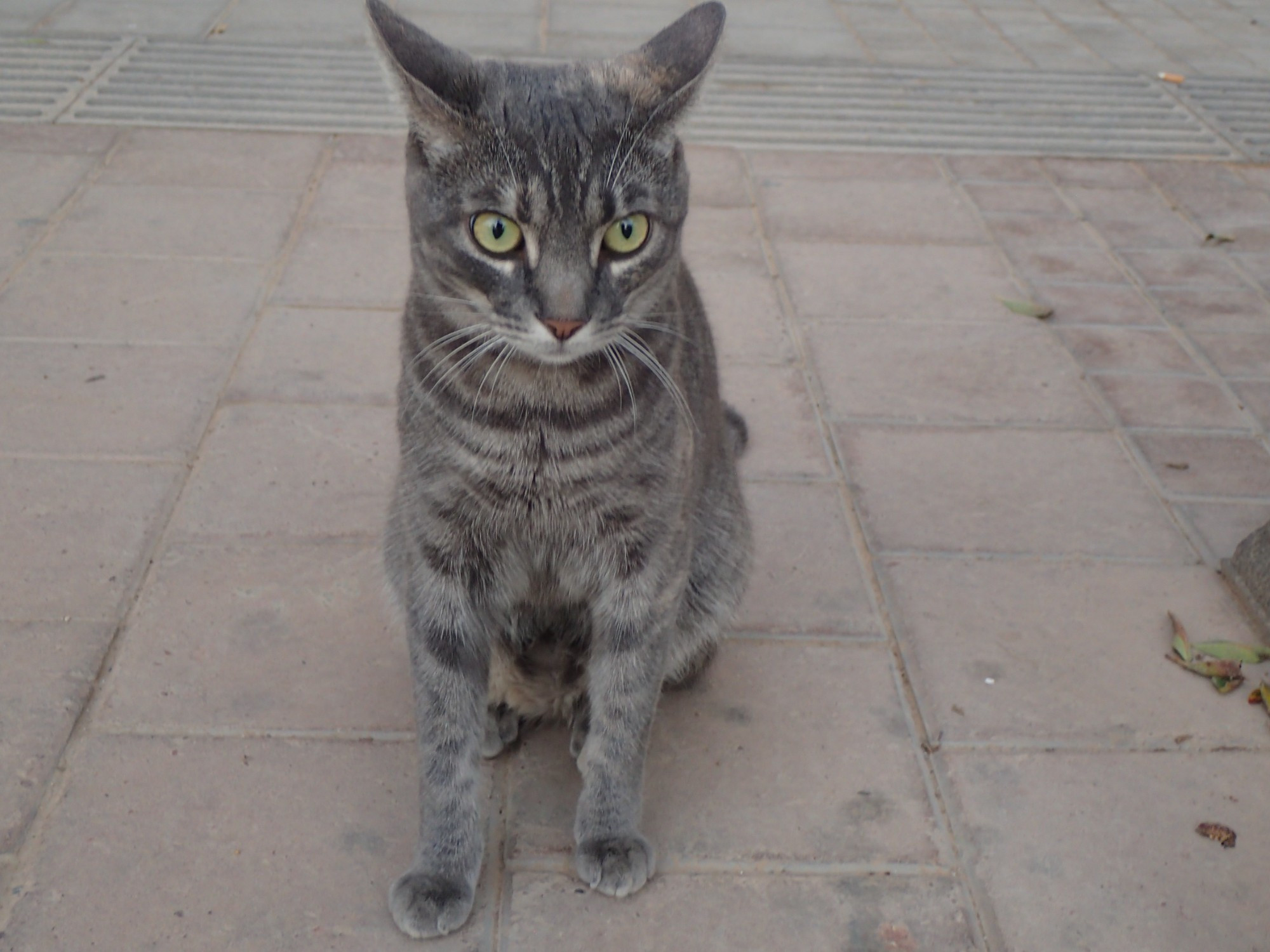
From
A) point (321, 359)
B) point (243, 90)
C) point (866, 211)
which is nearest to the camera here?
point (321, 359)

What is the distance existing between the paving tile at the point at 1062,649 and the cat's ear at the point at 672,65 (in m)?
1.44

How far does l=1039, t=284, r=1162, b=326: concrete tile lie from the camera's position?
4520 millimetres

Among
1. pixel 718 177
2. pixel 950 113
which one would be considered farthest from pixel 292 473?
pixel 950 113

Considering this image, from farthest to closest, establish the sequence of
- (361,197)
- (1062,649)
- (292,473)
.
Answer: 1. (361,197)
2. (292,473)
3. (1062,649)

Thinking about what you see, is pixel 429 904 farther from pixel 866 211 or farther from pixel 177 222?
pixel 866 211

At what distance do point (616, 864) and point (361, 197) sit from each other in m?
3.49

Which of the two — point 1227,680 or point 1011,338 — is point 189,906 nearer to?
point 1227,680

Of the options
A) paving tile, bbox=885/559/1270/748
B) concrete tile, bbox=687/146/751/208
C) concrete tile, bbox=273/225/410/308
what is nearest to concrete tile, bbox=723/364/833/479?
paving tile, bbox=885/559/1270/748

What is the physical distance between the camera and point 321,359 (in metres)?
4.04

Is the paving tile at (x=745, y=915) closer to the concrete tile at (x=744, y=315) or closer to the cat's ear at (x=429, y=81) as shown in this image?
the cat's ear at (x=429, y=81)

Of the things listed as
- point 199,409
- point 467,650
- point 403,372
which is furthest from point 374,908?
point 199,409

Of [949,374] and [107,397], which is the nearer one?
[107,397]

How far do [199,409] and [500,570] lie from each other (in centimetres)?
171

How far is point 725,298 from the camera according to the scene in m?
4.54
